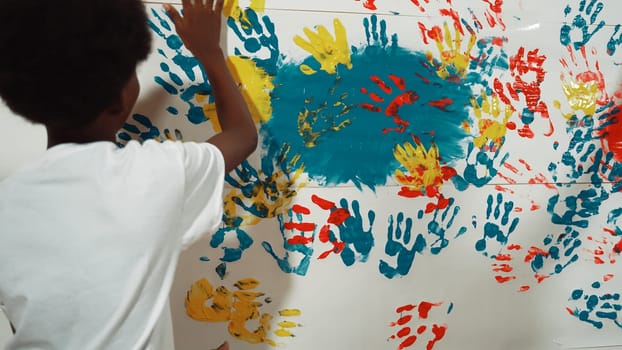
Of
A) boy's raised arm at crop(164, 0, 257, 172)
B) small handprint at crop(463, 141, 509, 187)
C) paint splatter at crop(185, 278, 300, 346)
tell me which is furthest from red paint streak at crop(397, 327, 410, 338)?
boy's raised arm at crop(164, 0, 257, 172)

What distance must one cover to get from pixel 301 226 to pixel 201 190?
0.34 meters

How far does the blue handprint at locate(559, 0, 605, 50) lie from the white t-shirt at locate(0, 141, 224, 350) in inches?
32.4

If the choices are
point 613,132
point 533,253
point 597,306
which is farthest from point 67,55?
point 597,306

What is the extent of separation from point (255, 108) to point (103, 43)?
1.15 ft

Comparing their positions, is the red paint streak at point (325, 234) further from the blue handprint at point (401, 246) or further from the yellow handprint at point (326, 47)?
the yellow handprint at point (326, 47)

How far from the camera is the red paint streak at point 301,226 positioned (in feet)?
2.89

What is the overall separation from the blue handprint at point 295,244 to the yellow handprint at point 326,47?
27 cm

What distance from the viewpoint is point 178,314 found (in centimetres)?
86

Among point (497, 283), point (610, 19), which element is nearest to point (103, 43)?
point (497, 283)

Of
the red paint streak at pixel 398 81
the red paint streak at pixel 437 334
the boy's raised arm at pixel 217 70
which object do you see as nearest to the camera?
the boy's raised arm at pixel 217 70

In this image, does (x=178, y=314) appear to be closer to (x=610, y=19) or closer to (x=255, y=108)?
(x=255, y=108)

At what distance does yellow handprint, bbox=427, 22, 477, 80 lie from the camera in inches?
35.4

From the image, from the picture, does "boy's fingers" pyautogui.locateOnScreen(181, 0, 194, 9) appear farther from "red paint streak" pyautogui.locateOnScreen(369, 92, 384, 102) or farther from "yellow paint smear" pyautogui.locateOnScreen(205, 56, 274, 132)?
"red paint streak" pyautogui.locateOnScreen(369, 92, 384, 102)

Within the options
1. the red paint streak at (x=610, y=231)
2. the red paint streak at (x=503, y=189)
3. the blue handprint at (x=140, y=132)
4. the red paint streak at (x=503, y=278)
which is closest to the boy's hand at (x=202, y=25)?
the blue handprint at (x=140, y=132)
